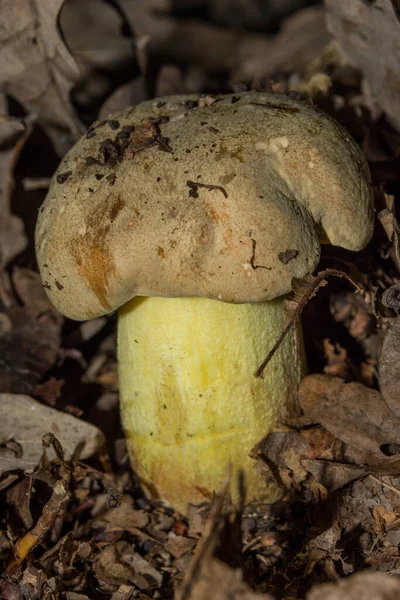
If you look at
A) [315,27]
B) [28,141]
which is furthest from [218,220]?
[315,27]

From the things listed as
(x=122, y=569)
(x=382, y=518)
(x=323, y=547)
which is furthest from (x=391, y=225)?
(x=122, y=569)

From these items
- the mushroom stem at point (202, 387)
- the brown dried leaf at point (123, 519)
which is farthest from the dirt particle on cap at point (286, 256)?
the brown dried leaf at point (123, 519)

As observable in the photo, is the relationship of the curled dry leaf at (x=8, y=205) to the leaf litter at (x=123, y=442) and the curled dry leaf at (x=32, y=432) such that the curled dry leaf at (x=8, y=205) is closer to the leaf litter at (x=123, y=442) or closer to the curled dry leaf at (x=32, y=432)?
the leaf litter at (x=123, y=442)

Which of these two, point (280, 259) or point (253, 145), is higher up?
point (253, 145)

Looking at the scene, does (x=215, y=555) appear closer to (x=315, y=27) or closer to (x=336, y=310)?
(x=336, y=310)

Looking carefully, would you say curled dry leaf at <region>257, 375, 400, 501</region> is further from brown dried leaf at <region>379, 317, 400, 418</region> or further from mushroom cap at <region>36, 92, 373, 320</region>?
mushroom cap at <region>36, 92, 373, 320</region>

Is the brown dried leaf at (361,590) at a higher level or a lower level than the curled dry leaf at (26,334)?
higher
